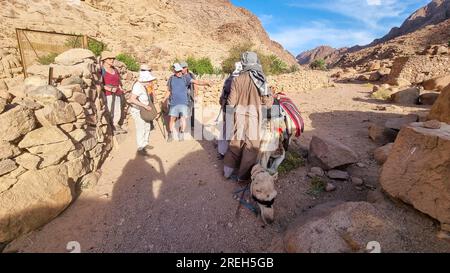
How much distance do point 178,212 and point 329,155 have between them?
2447mm

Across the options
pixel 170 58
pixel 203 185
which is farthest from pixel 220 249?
pixel 170 58

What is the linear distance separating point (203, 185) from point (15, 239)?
2.18m

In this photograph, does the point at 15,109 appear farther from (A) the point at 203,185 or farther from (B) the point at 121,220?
(A) the point at 203,185

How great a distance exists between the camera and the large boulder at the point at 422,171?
6.57 ft

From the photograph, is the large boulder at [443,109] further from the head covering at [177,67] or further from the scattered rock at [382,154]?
the head covering at [177,67]

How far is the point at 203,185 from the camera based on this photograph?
11.5 ft

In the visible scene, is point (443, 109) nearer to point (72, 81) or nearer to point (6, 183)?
point (72, 81)

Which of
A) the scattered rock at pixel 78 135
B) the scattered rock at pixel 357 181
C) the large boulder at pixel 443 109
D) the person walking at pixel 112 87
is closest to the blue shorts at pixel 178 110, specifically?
the person walking at pixel 112 87

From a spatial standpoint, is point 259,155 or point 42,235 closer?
point 42,235

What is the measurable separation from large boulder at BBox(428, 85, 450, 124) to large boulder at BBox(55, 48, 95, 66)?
24.1 ft

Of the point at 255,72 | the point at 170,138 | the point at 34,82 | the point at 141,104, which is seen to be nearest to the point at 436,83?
the point at 255,72

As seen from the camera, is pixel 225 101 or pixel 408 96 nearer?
pixel 225 101

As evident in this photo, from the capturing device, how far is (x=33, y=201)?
2.57 metres

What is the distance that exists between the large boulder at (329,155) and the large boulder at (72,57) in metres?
4.65
